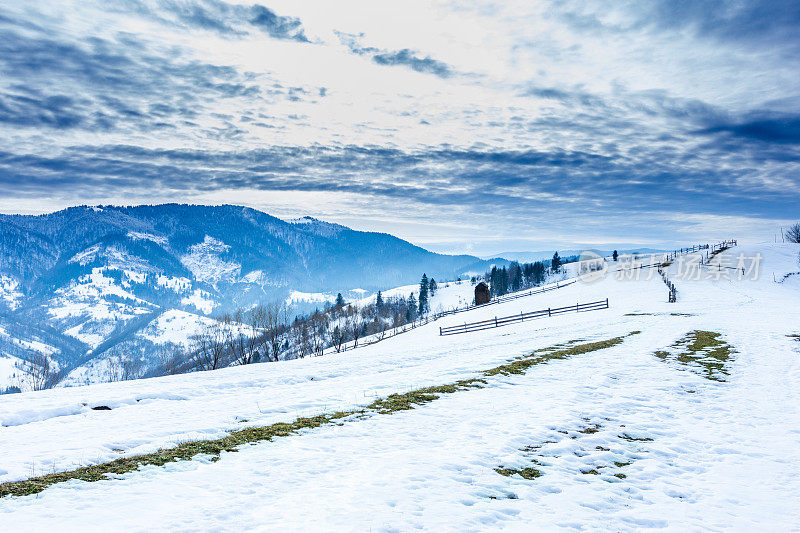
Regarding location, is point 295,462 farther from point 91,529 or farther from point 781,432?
point 781,432

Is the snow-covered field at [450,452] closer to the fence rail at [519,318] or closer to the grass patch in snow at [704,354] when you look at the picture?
the grass patch in snow at [704,354]

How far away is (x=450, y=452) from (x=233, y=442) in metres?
5.89

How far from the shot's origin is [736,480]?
29.1 ft

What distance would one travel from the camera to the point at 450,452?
9.89m

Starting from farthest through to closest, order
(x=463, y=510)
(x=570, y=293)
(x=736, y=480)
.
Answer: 1. (x=570, y=293)
2. (x=736, y=480)
3. (x=463, y=510)

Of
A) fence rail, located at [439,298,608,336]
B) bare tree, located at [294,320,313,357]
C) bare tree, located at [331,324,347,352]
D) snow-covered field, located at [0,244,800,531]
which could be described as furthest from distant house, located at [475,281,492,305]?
snow-covered field, located at [0,244,800,531]

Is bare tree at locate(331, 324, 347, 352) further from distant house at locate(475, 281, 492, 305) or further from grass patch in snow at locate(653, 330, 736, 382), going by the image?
grass patch in snow at locate(653, 330, 736, 382)

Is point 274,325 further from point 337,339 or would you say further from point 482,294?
point 337,339

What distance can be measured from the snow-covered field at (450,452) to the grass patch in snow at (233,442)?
1.42ft

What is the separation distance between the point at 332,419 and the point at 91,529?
7.22 meters

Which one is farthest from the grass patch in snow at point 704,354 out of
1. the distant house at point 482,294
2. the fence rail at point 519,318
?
the distant house at point 482,294

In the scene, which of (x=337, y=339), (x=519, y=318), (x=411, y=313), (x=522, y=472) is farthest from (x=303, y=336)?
(x=522, y=472)

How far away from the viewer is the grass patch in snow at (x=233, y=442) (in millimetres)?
8398

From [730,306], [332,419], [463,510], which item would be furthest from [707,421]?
[730,306]
